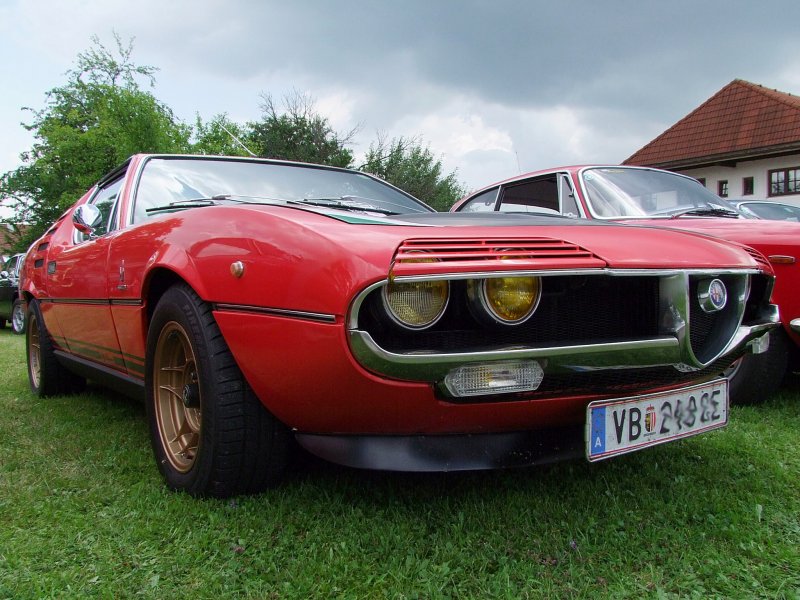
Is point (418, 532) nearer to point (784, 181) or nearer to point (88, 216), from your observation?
point (88, 216)

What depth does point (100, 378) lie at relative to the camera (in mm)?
3100

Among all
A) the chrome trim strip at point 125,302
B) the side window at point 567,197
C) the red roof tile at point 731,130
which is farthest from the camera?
the red roof tile at point 731,130

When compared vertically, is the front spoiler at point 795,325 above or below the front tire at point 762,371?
above

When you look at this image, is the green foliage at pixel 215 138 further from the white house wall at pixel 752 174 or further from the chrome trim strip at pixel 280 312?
the chrome trim strip at pixel 280 312

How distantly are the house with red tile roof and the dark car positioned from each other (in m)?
22.4

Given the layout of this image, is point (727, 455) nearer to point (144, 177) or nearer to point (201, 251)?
point (201, 251)

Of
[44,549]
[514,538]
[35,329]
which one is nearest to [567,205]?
[514,538]

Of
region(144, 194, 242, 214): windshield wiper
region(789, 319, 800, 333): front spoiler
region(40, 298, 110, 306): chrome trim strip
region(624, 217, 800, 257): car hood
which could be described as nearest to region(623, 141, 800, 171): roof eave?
region(624, 217, 800, 257): car hood

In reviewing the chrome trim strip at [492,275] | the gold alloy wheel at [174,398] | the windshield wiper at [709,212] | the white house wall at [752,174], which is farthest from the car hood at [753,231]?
the white house wall at [752,174]

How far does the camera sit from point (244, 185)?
2801mm

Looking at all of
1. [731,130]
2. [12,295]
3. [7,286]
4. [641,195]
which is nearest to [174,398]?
[641,195]

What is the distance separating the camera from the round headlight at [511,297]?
156 centimetres

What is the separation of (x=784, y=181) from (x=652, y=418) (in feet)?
79.5

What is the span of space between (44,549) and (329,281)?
3.89ft
